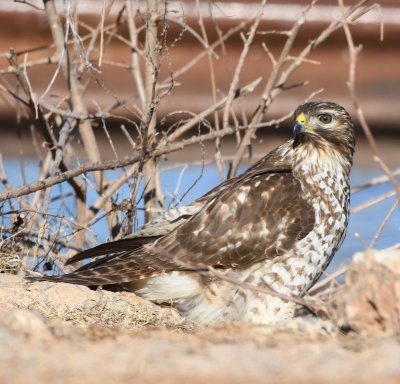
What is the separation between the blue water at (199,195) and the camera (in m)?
7.03

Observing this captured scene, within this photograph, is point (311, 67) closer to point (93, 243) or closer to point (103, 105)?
point (103, 105)

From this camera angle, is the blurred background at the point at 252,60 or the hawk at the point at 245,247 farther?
the blurred background at the point at 252,60

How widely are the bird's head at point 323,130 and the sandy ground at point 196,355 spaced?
207 centimetres

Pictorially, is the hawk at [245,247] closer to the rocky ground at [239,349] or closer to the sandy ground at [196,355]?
the rocky ground at [239,349]

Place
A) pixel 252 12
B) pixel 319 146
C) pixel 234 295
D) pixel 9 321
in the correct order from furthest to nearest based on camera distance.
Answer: pixel 252 12, pixel 319 146, pixel 234 295, pixel 9 321

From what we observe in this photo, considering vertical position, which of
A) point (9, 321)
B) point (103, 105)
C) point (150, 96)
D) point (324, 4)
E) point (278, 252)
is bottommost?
point (9, 321)

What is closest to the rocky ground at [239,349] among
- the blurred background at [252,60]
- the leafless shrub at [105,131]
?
the leafless shrub at [105,131]

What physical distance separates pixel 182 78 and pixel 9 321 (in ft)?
19.5

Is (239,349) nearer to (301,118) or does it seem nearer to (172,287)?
(172,287)

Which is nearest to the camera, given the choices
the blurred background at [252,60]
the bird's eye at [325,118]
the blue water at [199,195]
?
the bird's eye at [325,118]

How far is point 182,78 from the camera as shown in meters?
9.53

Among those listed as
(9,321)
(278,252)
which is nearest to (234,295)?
(278,252)

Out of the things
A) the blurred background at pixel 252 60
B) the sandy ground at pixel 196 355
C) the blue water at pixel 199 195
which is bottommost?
the sandy ground at pixel 196 355

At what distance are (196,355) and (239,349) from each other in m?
0.16
